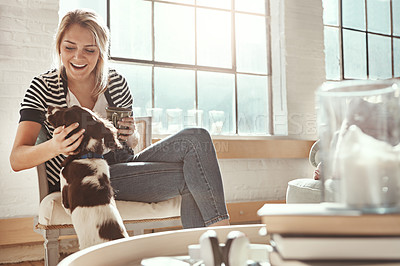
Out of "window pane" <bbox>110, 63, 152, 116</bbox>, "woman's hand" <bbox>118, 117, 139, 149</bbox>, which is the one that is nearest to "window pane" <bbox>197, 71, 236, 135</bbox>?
"window pane" <bbox>110, 63, 152, 116</bbox>

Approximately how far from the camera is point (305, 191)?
190 centimetres

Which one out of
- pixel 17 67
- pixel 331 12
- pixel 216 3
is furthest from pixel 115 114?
pixel 331 12

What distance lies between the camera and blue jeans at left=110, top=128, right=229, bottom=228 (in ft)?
4.51

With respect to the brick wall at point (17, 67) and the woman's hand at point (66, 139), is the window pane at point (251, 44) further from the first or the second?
the woman's hand at point (66, 139)

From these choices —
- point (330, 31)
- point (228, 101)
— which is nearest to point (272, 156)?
point (228, 101)

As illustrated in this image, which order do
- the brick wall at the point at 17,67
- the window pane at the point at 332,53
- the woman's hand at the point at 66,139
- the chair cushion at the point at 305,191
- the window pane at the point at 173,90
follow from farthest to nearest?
1. the window pane at the point at 332,53
2. the window pane at the point at 173,90
3. the brick wall at the point at 17,67
4. the chair cushion at the point at 305,191
5. the woman's hand at the point at 66,139

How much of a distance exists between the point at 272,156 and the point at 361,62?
164 centimetres

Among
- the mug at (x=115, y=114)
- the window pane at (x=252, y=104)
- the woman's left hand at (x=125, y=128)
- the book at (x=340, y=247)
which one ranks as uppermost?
the window pane at (x=252, y=104)

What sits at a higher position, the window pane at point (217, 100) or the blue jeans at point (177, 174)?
the window pane at point (217, 100)

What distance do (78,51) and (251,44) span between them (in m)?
2.28

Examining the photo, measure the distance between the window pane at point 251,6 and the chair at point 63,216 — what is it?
8.18 feet

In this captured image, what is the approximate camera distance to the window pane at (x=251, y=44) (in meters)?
3.53

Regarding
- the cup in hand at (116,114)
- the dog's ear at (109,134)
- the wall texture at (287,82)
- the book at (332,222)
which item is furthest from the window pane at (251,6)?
the book at (332,222)

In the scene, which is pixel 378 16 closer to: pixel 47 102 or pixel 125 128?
pixel 125 128
